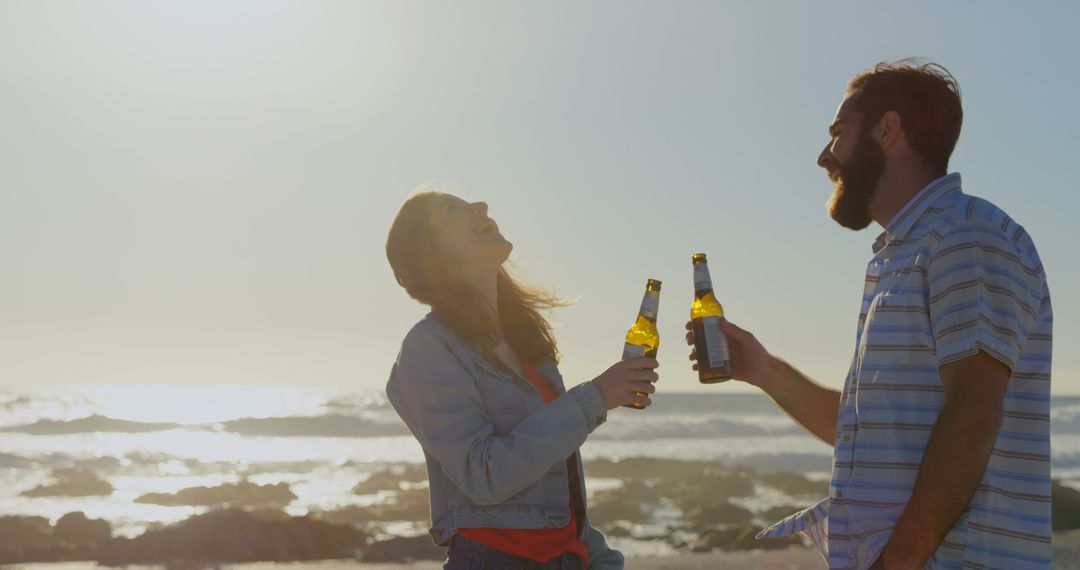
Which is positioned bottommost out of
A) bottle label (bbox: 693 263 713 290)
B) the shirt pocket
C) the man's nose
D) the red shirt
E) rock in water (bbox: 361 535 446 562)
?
rock in water (bbox: 361 535 446 562)

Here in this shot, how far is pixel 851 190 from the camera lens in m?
3.39

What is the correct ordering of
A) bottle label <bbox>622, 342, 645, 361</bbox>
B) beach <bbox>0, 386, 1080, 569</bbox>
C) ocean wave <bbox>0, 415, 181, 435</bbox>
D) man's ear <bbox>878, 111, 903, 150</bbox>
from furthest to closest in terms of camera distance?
ocean wave <bbox>0, 415, 181, 435</bbox> < beach <bbox>0, 386, 1080, 569</bbox> < bottle label <bbox>622, 342, 645, 361</bbox> < man's ear <bbox>878, 111, 903, 150</bbox>

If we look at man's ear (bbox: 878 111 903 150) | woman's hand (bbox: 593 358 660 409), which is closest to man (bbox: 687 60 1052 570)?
man's ear (bbox: 878 111 903 150)

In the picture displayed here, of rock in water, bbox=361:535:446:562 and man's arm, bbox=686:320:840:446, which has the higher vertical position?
man's arm, bbox=686:320:840:446

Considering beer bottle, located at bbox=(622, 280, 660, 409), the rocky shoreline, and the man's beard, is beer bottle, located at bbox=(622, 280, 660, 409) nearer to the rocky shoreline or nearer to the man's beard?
the man's beard

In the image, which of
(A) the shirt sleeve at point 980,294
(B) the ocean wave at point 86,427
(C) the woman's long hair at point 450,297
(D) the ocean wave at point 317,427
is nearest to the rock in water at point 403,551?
(C) the woman's long hair at point 450,297

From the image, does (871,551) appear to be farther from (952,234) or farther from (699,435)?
(699,435)

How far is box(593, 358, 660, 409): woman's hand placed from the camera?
3279mm

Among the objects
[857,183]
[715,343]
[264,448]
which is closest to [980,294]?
[857,183]

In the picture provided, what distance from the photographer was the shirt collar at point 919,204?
311 centimetres

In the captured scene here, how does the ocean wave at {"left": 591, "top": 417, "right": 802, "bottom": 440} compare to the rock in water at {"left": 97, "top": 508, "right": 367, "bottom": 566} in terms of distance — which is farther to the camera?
the ocean wave at {"left": 591, "top": 417, "right": 802, "bottom": 440}

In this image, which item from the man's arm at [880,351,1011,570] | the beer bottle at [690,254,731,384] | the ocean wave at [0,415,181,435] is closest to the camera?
the man's arm at [880,351,1011,570]

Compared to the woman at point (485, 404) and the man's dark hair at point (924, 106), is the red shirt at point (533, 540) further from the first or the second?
the man's dark hair at point (924, 106)

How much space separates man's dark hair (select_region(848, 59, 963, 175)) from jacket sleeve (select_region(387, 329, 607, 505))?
128cm
